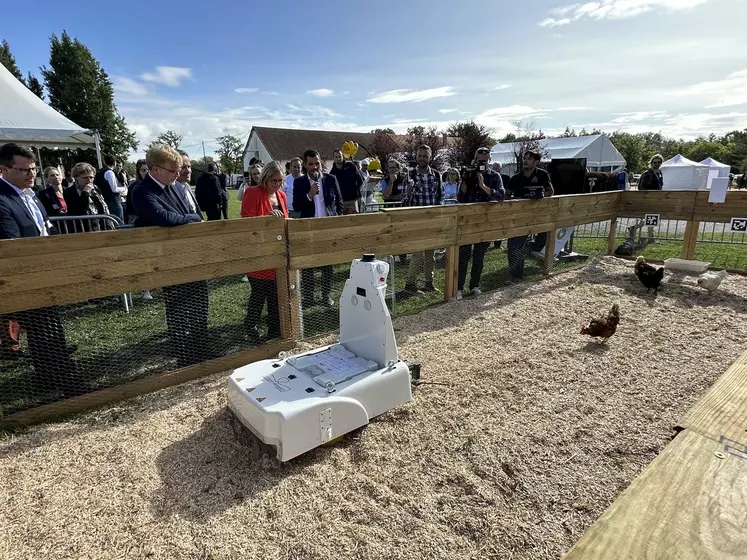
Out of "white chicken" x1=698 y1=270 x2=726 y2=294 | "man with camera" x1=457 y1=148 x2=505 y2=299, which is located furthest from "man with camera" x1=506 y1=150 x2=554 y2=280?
"white chicken" x1=698 y1=270 x2=726 y2=294

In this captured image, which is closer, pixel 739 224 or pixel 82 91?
pixel 739 224

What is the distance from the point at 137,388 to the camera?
381 centimetres

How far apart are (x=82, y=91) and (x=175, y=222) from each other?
49.3m

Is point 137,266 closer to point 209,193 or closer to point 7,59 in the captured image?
point 209,193

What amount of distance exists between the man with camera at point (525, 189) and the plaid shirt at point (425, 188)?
1444 millimetres

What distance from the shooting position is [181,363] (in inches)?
165

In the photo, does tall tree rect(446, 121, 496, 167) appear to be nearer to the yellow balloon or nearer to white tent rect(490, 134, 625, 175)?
white tent rect(490, 134, 625, 175)

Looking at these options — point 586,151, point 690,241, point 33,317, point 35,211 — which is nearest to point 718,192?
point 690,241

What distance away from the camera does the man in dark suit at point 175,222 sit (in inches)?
148

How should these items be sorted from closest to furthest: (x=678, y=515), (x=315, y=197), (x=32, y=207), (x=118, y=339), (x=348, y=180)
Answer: (x=678, y=515) → (x=32, y=207) → (x=118, y=339) → (x=315, y=197) → (x=348, y=180)

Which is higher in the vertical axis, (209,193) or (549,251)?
(209,193)

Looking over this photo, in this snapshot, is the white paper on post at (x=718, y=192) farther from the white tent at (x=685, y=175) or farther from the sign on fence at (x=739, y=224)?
the white tent at (x=685, y=175)

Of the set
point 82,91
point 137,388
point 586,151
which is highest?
point 82,91

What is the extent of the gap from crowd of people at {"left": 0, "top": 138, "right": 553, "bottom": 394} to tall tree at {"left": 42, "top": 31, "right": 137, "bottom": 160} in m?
40.6
